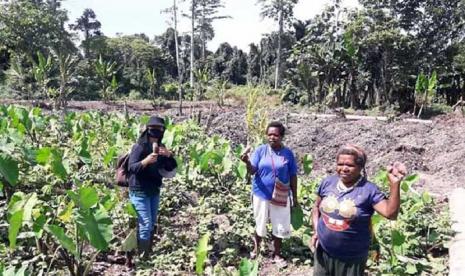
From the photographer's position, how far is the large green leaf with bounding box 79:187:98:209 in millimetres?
3436

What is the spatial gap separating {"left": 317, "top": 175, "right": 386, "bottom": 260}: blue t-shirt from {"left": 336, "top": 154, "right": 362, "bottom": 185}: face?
0.06 metres

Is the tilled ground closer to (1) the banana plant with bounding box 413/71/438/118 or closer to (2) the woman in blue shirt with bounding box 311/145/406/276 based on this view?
(1) the banana plant with bounding box 413/71/438/118

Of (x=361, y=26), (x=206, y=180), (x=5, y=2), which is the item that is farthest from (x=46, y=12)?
(x=206, y=180)

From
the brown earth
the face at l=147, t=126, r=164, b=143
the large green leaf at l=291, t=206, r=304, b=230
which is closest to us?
the face at l=147, t=126, r=164, b=143

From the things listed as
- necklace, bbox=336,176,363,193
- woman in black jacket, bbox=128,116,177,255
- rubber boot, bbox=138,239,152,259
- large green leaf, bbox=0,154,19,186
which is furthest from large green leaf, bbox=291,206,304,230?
large green leaf, bbox=0,154,19,186

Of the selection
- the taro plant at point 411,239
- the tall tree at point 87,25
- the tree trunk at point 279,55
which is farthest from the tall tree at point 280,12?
the taro plant at point 411,239

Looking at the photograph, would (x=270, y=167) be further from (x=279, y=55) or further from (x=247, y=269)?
(x=279, y=55)

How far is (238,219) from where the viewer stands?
5473mm

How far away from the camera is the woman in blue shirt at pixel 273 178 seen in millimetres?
4277

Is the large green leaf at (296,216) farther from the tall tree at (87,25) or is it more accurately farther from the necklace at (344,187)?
the tall tree at (87,25)

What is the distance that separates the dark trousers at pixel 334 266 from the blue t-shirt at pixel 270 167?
1.15m

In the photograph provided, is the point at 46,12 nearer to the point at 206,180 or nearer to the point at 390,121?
the point at 390,121

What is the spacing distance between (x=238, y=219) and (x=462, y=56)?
17868mm

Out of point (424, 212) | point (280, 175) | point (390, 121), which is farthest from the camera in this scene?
point (390, 121)
